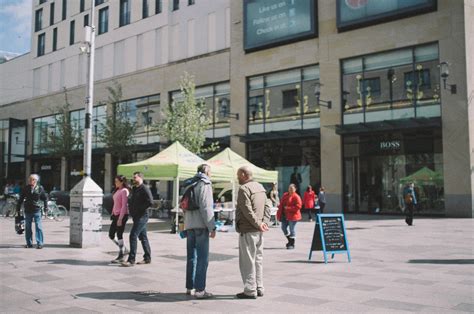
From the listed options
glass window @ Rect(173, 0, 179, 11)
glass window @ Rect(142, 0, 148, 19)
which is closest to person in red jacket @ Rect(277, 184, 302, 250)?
glass window @ Rect(173, 0, 179, 11)

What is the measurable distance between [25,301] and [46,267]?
2.72 metres

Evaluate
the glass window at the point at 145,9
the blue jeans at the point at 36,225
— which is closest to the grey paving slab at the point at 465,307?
the blue jeans at the point at 36,225

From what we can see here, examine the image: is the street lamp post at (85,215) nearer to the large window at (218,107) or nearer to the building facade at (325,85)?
the building facade at (325,85)

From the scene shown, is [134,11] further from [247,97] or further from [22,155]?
[22,155]

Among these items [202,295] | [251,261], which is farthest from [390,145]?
[202,295]

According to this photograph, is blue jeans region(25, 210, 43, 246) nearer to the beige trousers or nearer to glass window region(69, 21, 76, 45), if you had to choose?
the beige trousers

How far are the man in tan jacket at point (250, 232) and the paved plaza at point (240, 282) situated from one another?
25cm

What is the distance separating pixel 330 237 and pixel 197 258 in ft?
13.8

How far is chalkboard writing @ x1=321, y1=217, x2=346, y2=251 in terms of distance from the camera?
9945 mm

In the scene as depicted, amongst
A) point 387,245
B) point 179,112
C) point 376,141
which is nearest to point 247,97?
point 179,112

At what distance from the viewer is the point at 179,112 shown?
2623 cm

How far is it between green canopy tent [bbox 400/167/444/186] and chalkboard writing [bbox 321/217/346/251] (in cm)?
1453

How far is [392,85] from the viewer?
24.3 m

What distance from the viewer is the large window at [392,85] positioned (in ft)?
→ 76.4
